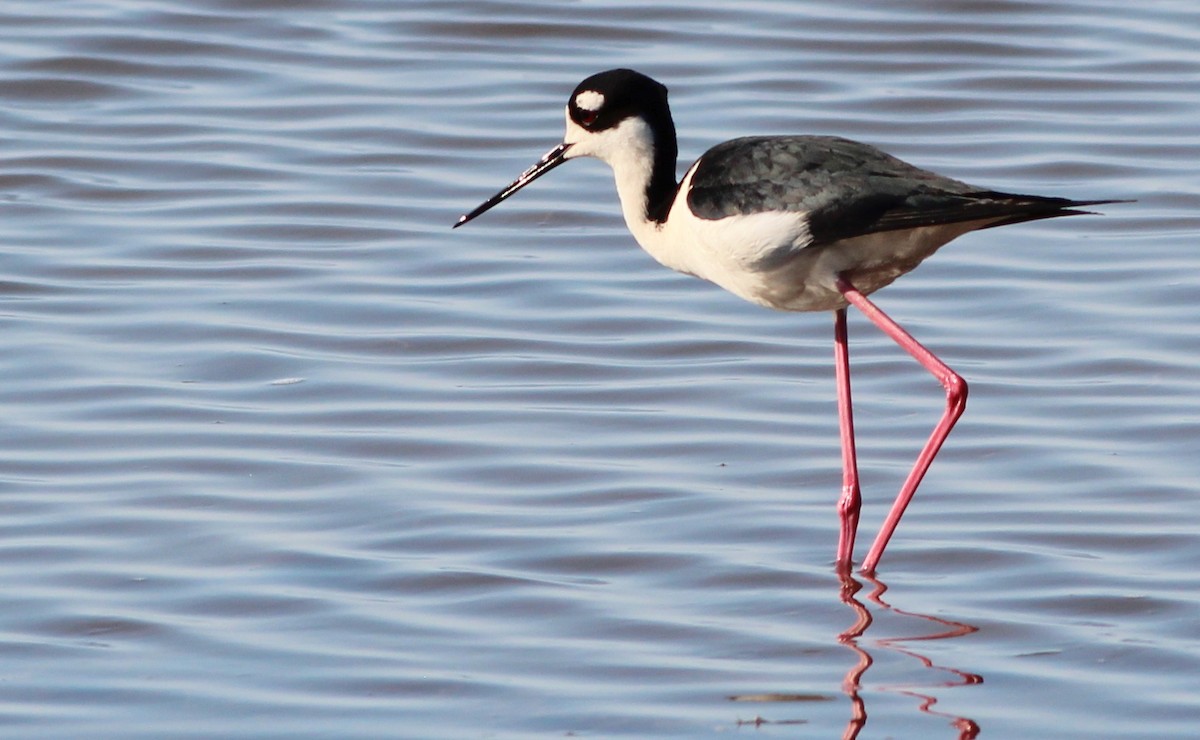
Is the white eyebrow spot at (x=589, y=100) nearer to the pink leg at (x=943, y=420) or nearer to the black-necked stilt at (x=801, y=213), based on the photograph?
the black-necked stilt at (x=801, y=213)

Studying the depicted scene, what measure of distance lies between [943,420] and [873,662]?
895 millimetres

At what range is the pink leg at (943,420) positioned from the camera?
4699 millimetres

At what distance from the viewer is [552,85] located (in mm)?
8758

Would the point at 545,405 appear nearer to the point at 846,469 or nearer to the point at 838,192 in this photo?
the point at 846,469

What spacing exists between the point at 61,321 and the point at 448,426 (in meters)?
1.37

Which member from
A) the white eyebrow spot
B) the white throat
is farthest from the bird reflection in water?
the white eyebrow spot

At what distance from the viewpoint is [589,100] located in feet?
16.6

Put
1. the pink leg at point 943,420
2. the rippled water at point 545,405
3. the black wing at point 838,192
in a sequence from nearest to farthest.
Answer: the rippled water at point 545,405, the black wing at point 838,192, the pink leg at point 943,420

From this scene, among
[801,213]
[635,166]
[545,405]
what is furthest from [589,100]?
[545,405]

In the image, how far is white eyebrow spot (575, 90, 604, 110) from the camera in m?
5.04

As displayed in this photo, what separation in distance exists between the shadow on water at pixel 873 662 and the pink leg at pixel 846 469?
117 mm

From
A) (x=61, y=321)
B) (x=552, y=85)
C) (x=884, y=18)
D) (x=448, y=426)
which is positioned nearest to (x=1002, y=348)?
(x=448, y=426)

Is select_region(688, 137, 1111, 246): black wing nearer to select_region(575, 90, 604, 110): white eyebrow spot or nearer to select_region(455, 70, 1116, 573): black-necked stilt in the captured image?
select_region(455, 70, 1116, 573): black-necked stilt

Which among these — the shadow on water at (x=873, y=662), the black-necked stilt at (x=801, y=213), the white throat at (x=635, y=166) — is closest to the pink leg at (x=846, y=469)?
the black-necked stilt at (x=801, y=213)
